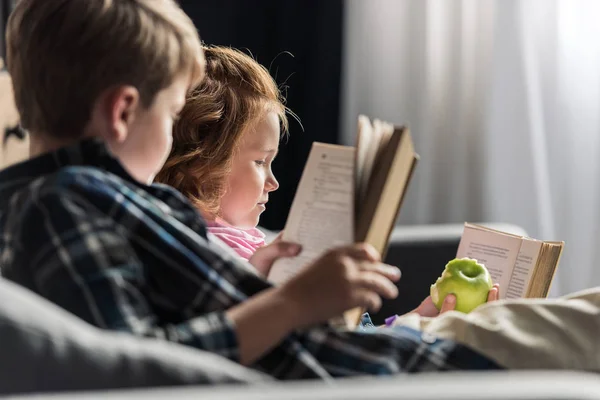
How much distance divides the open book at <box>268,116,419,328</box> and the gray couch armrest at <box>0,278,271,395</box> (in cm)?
29

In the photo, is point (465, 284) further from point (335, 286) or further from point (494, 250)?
point (335, 286)

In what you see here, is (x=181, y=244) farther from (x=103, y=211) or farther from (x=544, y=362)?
(x=544, y=362)

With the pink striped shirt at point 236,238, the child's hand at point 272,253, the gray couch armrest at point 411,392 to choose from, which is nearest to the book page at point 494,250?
the pink striped shirt at point 236,238

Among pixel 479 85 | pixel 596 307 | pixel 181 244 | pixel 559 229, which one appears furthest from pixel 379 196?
pixel 479 85

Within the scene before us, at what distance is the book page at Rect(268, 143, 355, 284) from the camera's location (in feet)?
3.46

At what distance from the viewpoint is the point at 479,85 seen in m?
2.96

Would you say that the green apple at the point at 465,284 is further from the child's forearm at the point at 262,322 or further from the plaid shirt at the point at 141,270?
the child's forearm at the point at 262,322

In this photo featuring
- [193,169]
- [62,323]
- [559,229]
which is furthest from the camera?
[559,229]

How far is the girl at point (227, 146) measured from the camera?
1646 millimetres

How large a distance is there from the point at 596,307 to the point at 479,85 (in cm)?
187

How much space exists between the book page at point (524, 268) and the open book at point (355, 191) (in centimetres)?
49

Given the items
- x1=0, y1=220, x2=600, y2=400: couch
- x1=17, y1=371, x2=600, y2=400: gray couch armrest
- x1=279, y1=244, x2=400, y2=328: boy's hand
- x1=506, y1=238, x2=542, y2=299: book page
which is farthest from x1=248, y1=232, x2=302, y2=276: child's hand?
x1=506, y1=238, x2=542, y2=299: book page

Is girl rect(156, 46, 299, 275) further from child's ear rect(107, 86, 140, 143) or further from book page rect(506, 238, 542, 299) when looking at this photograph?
child's ear rect(107, 86, 140, 143)

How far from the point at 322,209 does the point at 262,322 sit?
190mm
